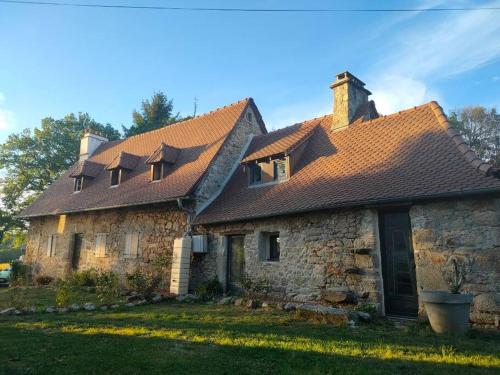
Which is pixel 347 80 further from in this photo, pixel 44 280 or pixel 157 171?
pixel 44 280

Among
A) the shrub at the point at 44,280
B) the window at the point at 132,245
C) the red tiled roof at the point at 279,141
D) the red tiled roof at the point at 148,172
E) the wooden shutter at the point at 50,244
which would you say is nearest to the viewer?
the red tiled roof at the point at 279,141

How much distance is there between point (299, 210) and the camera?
31.1 feet

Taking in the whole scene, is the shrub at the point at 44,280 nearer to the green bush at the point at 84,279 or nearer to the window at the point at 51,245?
the window at the point at 51,245

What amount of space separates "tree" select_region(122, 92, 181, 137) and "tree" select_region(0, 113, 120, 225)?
4704mm

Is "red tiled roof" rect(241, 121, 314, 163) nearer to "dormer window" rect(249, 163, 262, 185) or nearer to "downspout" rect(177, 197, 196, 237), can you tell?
"dormer window" rect(249, 163, 262, 185)

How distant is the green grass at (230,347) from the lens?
14.4 ft

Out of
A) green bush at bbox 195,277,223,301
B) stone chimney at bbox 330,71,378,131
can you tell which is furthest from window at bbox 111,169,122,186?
stone chimney at bbox 330,71,378,131

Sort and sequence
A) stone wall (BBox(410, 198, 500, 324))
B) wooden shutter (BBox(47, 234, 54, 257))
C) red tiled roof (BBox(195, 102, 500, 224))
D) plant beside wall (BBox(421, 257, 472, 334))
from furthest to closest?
wooden shutter (BBox(47, 234, 54, 257)) → red tiled roof (BBox(195, 102, 500, 224)) → stone wall (BBox(410, 198, 500, 324)) → plant beside wall (BBox(421, 257, 472, 334))

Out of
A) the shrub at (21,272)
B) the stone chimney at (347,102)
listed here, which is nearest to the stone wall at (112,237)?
the shrub at (21,272)

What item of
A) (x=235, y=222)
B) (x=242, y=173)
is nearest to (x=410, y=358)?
(x=235, y=222)

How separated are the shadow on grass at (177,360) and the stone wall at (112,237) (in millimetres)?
7170

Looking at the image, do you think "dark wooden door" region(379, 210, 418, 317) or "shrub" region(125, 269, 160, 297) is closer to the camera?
"dark wooden door" region(379, 210, 418, 317)

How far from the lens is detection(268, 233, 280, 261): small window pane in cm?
1071

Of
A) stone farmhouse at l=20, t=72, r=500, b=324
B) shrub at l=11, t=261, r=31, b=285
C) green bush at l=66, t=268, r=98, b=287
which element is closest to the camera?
stone farmhouse at l=20, t=72, r=500, b=324
